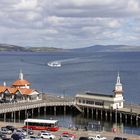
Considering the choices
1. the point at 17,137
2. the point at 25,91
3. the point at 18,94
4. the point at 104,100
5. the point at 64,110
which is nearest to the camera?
the point at 17,137

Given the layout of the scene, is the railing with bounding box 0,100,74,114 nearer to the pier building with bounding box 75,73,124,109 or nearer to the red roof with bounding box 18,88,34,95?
the pier building with bounding box 75,73,124,109

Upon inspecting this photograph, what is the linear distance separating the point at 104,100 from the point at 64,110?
33.9ft

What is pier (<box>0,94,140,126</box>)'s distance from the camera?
96500 millimetres

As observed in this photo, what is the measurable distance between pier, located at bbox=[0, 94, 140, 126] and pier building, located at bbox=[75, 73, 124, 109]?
0.65 m

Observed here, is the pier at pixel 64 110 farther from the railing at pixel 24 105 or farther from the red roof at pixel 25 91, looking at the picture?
the red roof at pixel 25 91

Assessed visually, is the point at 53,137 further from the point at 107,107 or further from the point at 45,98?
the point at 45,98

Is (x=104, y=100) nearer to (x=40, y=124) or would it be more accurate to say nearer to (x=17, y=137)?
(x=40, y=124)

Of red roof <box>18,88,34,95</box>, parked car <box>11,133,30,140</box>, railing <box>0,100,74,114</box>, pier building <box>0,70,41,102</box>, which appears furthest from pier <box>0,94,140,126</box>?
parked car <box>11,133,30,140</box>

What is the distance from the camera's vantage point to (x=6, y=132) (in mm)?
64375

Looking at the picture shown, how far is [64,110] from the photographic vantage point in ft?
352

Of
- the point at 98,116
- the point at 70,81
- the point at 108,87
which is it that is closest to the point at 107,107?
the point at 98,116

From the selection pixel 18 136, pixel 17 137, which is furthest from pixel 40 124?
pixel 17 137

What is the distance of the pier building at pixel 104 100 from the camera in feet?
329

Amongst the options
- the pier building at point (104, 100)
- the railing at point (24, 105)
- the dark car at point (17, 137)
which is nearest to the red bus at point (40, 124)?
the railing at point (24, 105)
